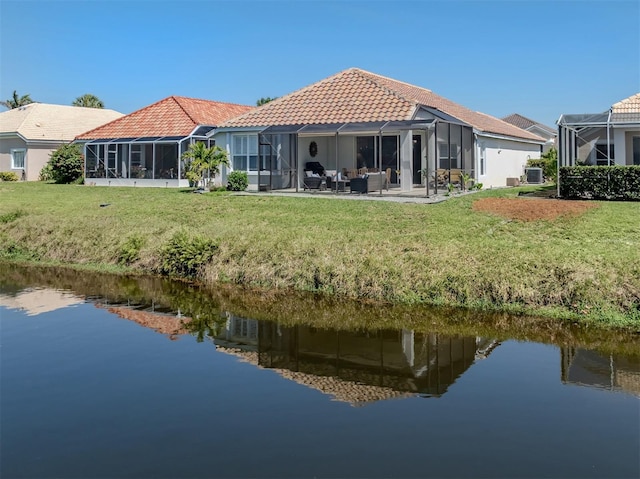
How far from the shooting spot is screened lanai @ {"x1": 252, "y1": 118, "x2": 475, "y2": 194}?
86.7ft

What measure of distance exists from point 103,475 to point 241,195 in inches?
784

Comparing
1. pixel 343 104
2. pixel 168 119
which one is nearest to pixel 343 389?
pixel 343 104

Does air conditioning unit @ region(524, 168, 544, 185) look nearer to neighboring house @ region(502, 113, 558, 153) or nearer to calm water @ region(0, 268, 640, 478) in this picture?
calm water @ region(0, 268, 640, 478)

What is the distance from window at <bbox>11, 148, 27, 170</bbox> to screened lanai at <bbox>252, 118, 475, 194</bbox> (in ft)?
77.7

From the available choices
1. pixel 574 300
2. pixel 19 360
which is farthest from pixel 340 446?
pixel 574 300

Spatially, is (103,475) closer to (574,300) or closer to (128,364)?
(128,364)

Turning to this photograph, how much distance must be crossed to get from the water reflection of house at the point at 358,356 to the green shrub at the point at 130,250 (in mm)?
6514

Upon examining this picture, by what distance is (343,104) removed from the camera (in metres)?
27.3

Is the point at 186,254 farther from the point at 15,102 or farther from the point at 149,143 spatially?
the point at 15,102

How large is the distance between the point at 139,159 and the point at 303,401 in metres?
31.4

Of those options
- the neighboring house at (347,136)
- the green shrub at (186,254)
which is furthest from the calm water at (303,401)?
the neighboring house at (347,136)

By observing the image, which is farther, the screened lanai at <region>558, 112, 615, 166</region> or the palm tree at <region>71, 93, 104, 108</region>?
the palm tree at <region>71, 93, 104, 108</region>

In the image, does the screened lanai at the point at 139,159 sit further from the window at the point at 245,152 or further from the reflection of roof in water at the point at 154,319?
the reflection of roof in water at the point at 154,319

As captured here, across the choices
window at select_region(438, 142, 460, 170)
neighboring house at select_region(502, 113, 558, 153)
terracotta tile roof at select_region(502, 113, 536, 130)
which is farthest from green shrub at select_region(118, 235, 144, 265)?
terracotta tile roof at select_region(502, 113, 536, 130)
